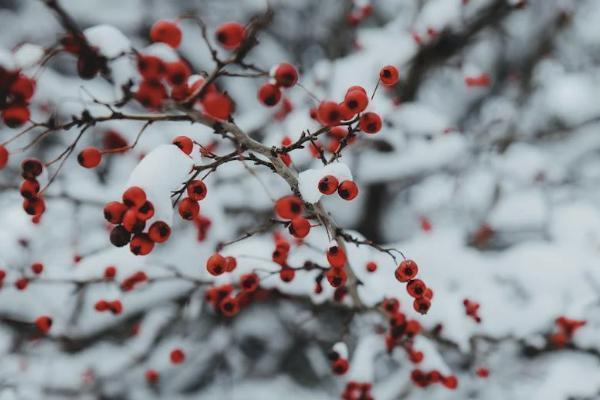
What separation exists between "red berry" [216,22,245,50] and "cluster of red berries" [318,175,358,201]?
54 centimetres

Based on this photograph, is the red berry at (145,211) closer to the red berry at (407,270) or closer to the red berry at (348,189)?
the red berry at (348,189)

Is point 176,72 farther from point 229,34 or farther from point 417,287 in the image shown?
point 417,287

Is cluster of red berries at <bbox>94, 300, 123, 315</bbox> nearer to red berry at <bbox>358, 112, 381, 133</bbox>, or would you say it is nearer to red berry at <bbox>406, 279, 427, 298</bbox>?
red berry at <bbox>406, 279, 427, 298</bbox>

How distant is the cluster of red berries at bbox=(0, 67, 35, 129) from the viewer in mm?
1303

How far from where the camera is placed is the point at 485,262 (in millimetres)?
4203

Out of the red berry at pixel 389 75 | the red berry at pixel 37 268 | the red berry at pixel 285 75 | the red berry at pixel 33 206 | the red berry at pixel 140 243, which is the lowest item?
the red berry at pixel 140 243

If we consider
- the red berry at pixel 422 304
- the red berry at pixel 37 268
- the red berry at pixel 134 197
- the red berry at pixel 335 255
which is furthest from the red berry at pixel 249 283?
the red berry at pixel 37 268

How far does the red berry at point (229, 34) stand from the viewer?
4.48ft

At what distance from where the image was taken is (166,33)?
1379 millimetres

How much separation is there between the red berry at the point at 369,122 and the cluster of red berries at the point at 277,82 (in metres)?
0.34

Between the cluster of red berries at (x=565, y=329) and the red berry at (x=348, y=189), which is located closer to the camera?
the red berry at (x=348, y=189)

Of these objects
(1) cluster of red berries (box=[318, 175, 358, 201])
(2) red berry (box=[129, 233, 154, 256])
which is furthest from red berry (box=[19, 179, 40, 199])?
(1) cluster of red berries (box=[318, 175, 358, 201])

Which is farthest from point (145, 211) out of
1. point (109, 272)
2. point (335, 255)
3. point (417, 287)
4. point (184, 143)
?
point (109, 272)

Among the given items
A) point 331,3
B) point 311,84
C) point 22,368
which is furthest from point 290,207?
point 331,3
